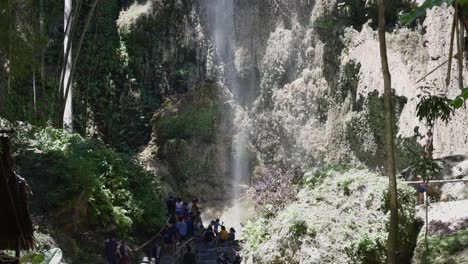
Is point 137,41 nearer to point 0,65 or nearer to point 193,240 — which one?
point 0,65

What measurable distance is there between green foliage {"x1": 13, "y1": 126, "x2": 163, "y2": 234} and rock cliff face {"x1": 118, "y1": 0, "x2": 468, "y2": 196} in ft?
19.1

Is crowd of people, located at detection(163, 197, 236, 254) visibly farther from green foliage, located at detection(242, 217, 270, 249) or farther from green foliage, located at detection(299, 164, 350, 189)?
green foliage, located at detection(299, 164, 350, 189)

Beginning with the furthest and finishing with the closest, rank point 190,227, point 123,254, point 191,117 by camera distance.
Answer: point 191,117
point 190,227
point 123,254

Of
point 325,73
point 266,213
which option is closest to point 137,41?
point 325,73

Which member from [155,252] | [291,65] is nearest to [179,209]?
[155,252]

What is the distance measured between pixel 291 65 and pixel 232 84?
2.97 metres

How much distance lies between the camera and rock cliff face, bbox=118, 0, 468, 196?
1705 centimetres

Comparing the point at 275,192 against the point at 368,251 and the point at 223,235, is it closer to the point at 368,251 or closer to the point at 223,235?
the point at 368,251

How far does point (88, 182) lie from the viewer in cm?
1372

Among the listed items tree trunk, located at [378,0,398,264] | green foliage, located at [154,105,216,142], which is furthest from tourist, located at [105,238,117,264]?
green foliage, located at [154,105,216,142]

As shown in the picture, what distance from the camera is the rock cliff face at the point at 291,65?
1705cm

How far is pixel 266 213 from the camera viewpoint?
9.96 meters

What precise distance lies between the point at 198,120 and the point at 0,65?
965 cm

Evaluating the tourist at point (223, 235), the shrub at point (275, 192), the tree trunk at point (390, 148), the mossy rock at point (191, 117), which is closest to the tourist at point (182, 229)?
the tourist at point (223, 235)
